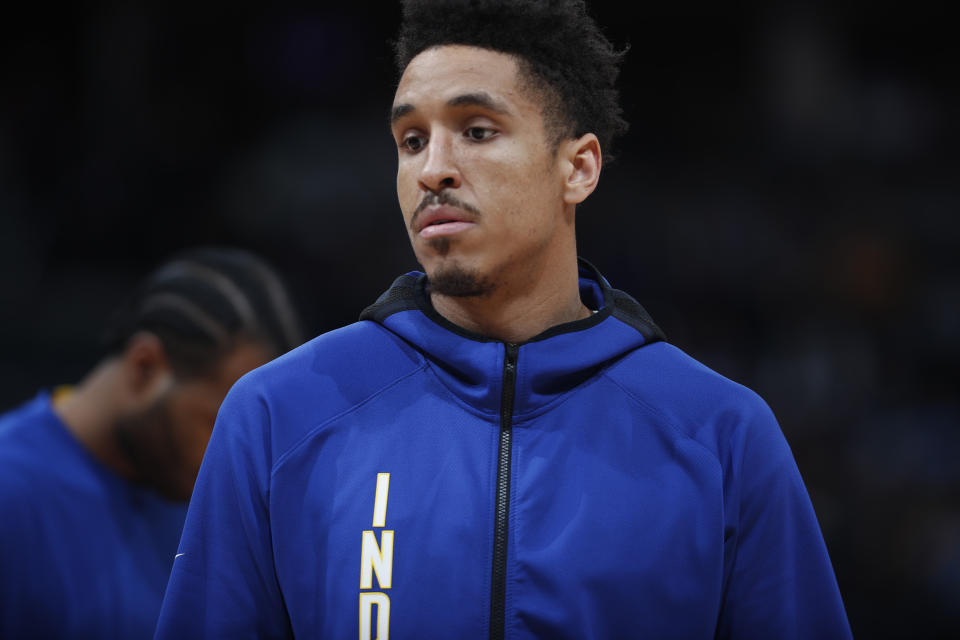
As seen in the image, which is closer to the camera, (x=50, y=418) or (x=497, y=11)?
(x=497, y=11)

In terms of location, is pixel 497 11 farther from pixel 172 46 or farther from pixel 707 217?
pixel 172 46

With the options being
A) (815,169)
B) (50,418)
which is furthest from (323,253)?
(50,418)

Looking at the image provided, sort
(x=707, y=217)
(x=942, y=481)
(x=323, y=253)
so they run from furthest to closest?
(x=707, y=217)
(x=323, y=253)
(x=942, y=481)

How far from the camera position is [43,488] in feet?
10.8

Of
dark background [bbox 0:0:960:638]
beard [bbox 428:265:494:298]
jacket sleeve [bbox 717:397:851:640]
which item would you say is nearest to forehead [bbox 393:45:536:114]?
beard [bbox 428:265:494:298]

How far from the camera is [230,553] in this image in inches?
78.5

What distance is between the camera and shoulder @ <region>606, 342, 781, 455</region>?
2.12 m

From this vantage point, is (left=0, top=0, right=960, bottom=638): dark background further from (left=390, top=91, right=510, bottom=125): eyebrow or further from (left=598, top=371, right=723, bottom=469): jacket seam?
(left=390, top=91, right=510, bottom=125): eyebrow

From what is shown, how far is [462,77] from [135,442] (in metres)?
1.91

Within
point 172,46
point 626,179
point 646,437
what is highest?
point 172,46

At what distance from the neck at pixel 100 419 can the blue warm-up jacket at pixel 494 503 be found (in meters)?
1.57

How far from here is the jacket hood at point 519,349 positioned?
211cm

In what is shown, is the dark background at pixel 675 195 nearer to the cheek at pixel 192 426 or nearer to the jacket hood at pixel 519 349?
the cheek at pixel 192 426

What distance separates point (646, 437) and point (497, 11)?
91 cm
